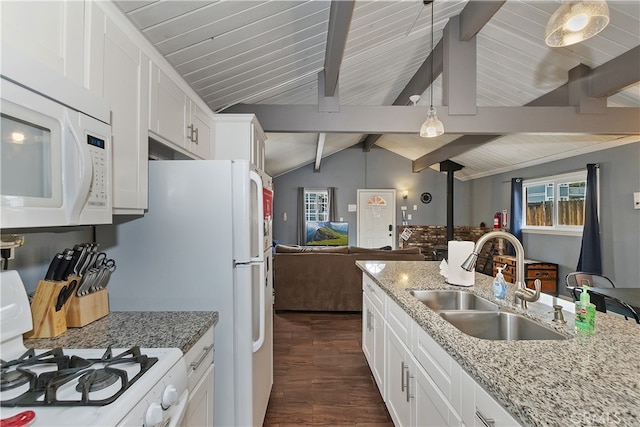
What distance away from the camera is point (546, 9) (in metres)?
2.59

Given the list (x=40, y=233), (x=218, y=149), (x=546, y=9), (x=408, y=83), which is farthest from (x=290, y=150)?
(x=40, y=233)

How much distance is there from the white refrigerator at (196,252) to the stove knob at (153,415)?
772mm

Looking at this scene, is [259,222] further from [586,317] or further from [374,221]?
[374,221]

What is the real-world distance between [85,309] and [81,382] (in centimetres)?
65

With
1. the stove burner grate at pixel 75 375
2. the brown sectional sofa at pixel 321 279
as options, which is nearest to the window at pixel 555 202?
the brown sectional sofa at pixel 321 279

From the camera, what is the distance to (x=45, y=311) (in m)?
1.17

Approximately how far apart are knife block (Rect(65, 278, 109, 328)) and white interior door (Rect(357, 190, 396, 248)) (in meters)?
7.12

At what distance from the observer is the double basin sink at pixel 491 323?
4.46ft

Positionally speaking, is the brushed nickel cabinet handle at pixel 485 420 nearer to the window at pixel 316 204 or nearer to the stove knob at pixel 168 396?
the stove knob at pixel 168 396

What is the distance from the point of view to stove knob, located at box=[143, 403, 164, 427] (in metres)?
0.78

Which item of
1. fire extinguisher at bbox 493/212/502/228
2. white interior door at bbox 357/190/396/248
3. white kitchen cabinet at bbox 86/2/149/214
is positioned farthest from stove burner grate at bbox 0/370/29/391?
white interior door at bbox 357/190/396/248

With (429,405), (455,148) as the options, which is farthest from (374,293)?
(455,148)

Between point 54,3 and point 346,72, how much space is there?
266 cm

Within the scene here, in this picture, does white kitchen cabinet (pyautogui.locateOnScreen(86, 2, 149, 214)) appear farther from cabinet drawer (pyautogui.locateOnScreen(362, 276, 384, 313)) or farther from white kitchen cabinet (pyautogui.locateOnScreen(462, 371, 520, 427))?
cabinet drawer (pyautogui.locateOnScreen(362, 276, 384, 313))
